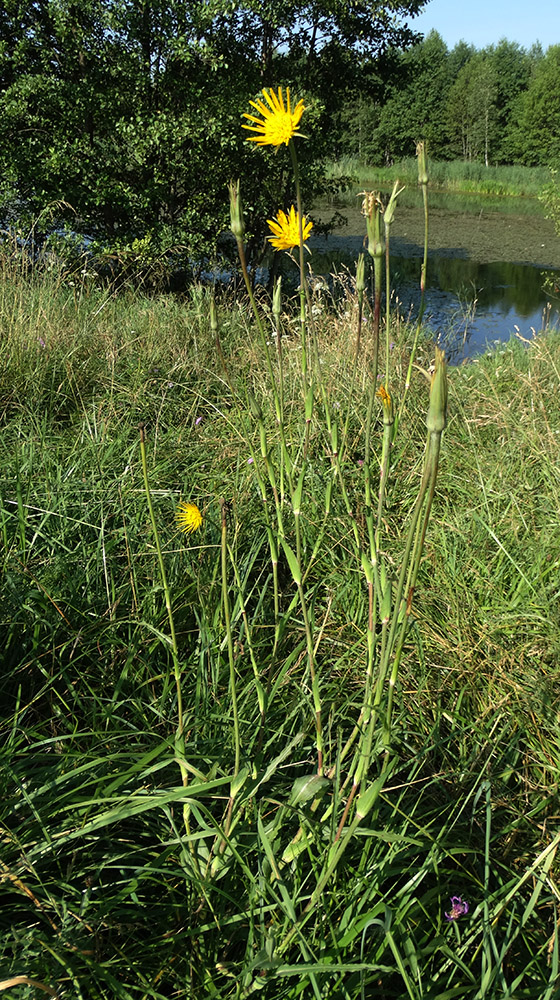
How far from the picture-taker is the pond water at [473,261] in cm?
866

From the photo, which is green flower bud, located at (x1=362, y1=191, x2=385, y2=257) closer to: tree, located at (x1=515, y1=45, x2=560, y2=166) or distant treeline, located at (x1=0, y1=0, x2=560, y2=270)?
distant treeline, located at (x1=0, y1=0, x2=560, y2=270)

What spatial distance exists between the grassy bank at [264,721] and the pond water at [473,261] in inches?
188

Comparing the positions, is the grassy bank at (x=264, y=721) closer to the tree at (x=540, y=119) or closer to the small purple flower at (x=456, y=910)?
the small purple flower at (x=456, y=910)

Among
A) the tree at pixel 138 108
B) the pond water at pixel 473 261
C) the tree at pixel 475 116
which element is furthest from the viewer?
the tree at pixel 475 116

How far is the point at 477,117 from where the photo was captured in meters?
37.1

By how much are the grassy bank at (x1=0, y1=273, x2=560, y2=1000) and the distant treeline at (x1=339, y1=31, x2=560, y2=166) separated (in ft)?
95.8

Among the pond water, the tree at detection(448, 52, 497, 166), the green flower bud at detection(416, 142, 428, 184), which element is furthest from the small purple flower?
the tree at detection(448, 52, 497, 166)

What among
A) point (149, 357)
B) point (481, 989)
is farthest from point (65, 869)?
point (149, 357)

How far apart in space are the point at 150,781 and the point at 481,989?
0.56 meters

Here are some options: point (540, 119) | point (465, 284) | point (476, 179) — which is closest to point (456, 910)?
point (465, 284)

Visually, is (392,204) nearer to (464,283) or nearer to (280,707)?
(280,707)

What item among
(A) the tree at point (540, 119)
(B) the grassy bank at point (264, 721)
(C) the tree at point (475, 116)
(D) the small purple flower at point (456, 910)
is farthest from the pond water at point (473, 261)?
(C) the tree at point (475, 116)

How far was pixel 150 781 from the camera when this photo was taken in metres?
1.10

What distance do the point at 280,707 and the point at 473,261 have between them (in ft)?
41.4
